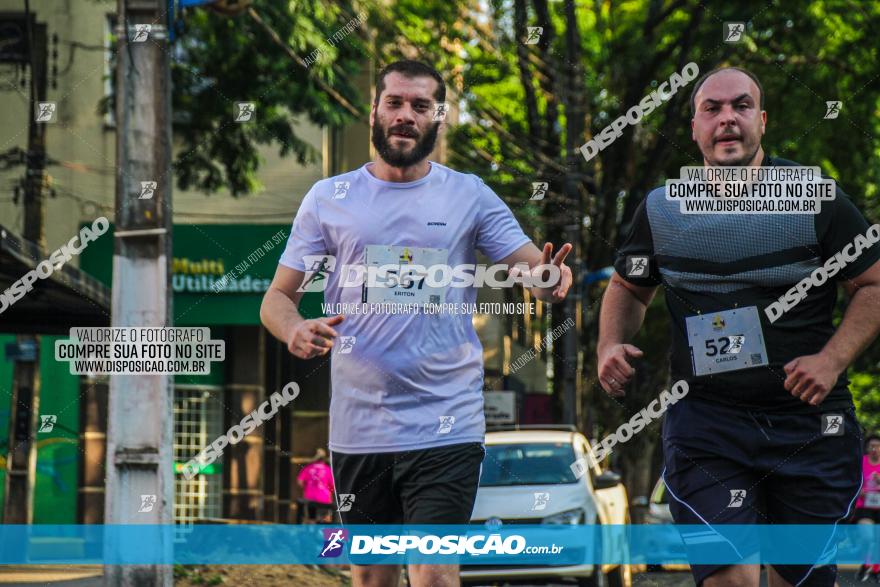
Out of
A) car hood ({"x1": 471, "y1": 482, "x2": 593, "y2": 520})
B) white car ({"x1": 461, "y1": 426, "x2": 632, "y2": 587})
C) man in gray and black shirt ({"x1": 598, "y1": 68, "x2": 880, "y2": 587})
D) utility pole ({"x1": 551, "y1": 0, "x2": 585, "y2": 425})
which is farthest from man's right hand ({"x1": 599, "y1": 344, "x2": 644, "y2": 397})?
utility pole ({"x1": 551, "y1": 0, "x2": 585, "y2": 425})

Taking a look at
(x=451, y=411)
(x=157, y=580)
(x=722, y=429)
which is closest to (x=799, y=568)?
(x=722, y=429)

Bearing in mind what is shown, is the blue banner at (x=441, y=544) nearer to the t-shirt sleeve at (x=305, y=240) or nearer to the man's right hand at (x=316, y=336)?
the man's right hand at (x=316, y=336)

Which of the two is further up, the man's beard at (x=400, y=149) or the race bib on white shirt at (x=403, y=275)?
the man's beard at (x=400, y=149)

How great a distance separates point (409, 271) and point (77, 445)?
17523 mm

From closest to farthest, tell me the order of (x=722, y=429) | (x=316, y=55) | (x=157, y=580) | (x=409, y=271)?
(x=722, y=429) → (x=409, y=271) → (x=157, y=580) → (x=316, y=55)

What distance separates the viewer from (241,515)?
23.8 metres

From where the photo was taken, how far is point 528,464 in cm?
1446

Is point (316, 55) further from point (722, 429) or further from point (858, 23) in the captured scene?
point (722, 429)

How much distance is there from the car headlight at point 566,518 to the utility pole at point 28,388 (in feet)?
22.2

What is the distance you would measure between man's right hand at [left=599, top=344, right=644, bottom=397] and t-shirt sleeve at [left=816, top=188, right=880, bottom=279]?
0.70 metres

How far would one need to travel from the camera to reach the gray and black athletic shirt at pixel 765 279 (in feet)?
16.5

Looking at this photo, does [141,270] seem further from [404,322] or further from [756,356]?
[756,356]

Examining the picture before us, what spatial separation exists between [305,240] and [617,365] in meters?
1.21

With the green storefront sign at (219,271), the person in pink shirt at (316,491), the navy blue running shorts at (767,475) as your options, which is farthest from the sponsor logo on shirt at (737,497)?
the green storefront sign at (219,271)
